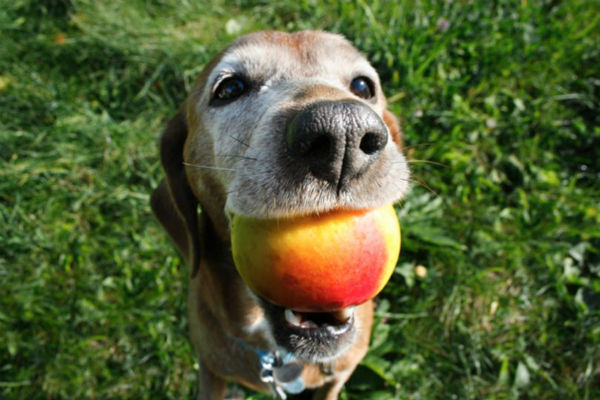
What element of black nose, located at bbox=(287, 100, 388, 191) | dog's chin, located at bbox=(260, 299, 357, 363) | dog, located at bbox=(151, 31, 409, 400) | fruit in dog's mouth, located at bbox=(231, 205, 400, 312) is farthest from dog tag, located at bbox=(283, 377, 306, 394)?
black nose, located at bbox=(287, 100, 388, 191)

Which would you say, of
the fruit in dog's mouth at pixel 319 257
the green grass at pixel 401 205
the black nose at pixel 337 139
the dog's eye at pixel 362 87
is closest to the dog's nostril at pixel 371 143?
the black nose at pixel 337 139

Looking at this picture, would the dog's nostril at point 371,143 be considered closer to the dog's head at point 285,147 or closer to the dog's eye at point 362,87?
the dog's head at point 285,147

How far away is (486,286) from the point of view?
3.79 m

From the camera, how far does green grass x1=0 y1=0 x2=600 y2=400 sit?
3.62 meters

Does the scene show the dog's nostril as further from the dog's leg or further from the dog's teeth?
the dog's leg

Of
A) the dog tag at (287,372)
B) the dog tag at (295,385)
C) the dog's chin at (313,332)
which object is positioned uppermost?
the dog's chin at (313,332)

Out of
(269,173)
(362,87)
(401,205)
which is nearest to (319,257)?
(269,173)

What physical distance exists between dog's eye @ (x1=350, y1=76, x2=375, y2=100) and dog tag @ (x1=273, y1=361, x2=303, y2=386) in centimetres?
158

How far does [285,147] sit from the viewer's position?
67.9 inches

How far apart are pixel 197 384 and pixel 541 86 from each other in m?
4.09

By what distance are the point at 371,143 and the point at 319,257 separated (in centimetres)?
43

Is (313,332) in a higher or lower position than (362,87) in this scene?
lower

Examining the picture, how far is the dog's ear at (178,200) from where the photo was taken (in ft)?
8.66

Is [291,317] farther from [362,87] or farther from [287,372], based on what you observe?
[362,87]
